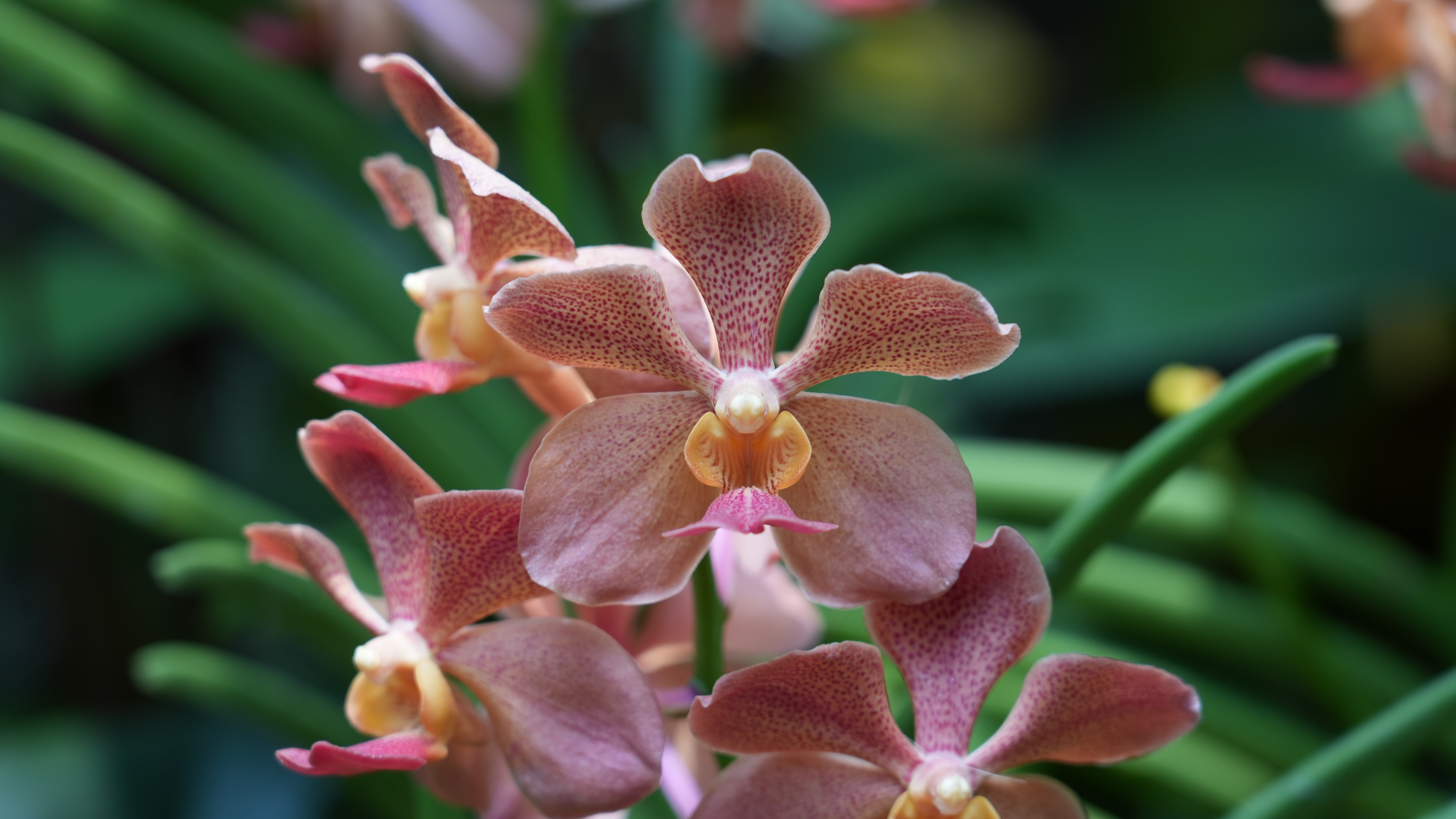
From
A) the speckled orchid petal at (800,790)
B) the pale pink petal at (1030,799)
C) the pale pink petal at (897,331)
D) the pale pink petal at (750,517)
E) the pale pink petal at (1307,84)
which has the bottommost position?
the speckled orchid petal at (800,790)

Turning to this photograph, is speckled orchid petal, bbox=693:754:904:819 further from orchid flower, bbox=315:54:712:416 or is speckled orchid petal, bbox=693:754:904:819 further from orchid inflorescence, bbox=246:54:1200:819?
orchid flower, bbox=315:54:712:416

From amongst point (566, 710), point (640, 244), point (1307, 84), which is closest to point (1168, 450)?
point (566, 710)

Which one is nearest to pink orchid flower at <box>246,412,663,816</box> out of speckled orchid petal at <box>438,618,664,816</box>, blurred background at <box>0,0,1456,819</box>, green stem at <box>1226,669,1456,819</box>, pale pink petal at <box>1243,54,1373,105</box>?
speckled orchid petal at <box>438,618,664,816</box>

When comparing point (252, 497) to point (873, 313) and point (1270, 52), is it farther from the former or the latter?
point (1270, 52)

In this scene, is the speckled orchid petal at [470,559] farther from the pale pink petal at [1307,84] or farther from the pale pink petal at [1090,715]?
the pale pink petal at [1307,84]

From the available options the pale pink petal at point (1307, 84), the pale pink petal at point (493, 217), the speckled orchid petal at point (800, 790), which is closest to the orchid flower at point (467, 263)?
the pale pink petal at point (493, 217)

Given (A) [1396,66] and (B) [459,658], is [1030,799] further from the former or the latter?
(A) [1396,66]

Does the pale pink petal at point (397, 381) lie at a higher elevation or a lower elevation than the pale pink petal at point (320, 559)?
higher
